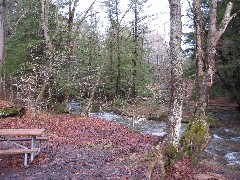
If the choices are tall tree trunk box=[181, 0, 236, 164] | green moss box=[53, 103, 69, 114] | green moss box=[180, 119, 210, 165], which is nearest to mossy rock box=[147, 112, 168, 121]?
green moss box=[53, 103, 69, 114]

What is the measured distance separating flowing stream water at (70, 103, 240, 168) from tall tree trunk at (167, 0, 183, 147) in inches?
161

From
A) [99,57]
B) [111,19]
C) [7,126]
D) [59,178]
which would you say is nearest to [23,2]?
[99,57]

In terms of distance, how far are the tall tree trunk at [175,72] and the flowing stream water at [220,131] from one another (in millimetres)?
4085

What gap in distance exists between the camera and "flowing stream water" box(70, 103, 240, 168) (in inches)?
486

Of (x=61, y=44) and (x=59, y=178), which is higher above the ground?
(x=61, y=44)

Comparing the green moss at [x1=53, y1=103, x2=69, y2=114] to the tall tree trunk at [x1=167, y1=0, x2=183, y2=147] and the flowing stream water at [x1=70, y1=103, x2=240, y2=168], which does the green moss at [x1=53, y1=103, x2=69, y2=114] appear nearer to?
the flowing stream water at [x1=70, y1=103, x2=240, y2=168]

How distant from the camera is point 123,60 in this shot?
95.1 ft

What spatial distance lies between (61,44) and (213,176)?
14.2m

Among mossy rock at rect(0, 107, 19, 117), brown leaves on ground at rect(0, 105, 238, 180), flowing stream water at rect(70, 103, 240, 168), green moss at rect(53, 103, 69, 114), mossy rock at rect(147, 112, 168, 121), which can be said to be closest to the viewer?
brown leaves on ground at rect(0, 105, 238, 180)

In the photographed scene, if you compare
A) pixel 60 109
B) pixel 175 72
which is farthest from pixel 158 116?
pixel 175 72

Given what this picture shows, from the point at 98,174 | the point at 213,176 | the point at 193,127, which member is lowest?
the point at 213,176

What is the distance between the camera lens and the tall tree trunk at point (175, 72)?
777cm

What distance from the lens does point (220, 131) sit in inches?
677

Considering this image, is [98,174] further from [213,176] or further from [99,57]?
[99,57]
